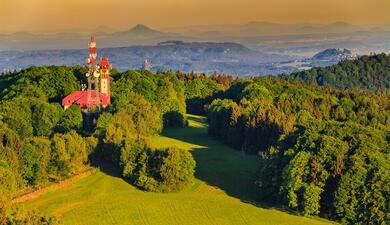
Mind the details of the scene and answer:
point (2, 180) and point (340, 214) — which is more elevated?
point (2, 180)

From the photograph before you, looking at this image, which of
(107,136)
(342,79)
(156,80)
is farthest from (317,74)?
(107,136)

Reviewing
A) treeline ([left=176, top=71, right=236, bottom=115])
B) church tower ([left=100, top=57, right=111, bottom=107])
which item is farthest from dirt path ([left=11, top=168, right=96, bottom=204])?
treeline ([left=176, top=71, right=236, bottom=115])

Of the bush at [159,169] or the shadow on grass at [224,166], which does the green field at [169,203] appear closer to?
the shadow on grass at [224,166]

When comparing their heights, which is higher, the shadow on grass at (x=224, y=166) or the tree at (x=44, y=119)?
the tree at (x=44, y=119)

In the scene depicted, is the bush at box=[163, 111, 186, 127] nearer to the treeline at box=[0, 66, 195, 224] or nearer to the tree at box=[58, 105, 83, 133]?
the treeline at box=[0, 66, 195, 224]

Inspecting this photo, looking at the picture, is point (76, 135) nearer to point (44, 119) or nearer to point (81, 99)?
point (44, 119)

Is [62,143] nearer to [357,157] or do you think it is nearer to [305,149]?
[305,149]

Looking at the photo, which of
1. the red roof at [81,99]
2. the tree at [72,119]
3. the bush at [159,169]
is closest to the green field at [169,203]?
the bush at [159,169]
